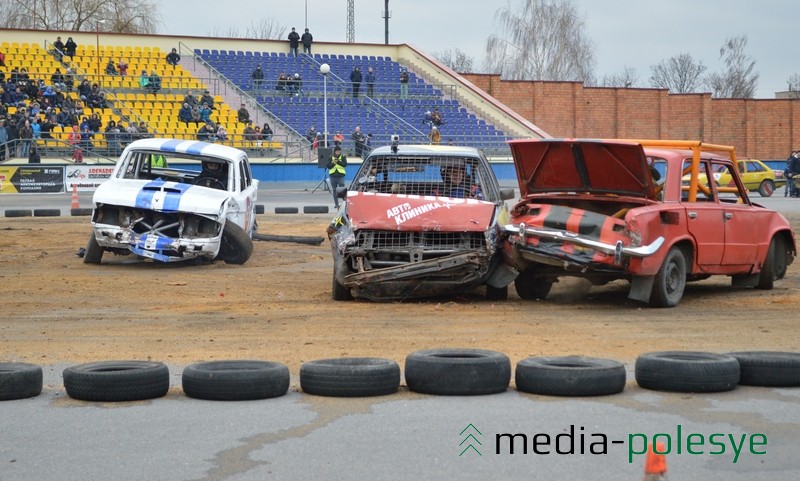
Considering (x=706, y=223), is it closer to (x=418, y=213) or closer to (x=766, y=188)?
(x=418, y=213)

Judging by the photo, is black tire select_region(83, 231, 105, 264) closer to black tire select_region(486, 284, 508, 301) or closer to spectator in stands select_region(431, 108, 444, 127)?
black tire select_region(486, 284, 508, 301)

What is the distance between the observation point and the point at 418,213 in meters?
11.4

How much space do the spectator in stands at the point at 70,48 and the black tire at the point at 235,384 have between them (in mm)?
40100

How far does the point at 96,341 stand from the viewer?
31.3 feet

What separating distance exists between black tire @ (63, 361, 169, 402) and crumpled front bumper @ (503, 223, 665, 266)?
4.90 meters

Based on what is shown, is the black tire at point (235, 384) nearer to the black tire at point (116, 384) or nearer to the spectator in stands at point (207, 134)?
the black tire at point (116, 384)

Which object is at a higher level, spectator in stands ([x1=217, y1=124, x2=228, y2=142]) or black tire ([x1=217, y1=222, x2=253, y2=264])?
spectator in stands ([x1=217, y1=124, x2=228, y2=142])

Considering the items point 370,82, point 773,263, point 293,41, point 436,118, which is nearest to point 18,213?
point 773,263

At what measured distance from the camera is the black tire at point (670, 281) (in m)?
11.2

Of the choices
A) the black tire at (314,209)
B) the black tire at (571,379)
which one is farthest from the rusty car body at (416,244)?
the black tire at (314,209)

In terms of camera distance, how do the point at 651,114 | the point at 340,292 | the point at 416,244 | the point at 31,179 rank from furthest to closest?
the point at 651,114
the point at 31,179
the point at 340,292
the point at 416,244

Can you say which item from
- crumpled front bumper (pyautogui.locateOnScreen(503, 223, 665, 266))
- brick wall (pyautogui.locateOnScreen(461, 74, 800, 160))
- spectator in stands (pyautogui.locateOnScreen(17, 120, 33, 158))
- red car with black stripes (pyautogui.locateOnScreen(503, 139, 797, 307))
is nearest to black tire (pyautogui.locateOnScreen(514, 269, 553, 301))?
red car with black stripes (pyautogui.locateOnScreen(503, 139, 797, 307))

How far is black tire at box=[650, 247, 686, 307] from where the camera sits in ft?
36.7

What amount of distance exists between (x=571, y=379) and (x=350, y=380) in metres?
1.45
